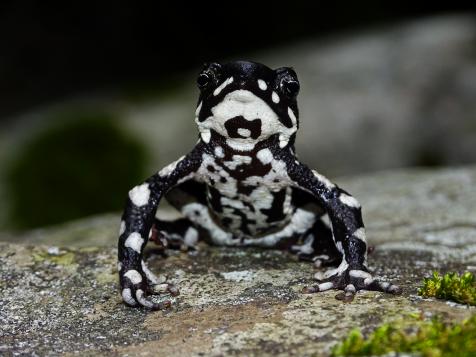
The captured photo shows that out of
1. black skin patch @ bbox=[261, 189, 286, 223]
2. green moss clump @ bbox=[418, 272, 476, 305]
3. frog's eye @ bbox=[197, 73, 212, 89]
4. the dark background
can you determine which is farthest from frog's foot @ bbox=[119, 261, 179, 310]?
the dark background

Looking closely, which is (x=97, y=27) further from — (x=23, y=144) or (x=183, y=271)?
(x=183, y=271)

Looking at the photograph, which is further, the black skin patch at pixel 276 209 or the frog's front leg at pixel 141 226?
the black skin patch at pixel 276 209

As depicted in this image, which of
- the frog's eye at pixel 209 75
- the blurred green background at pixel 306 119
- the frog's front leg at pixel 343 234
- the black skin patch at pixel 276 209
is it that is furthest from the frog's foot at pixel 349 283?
the blurred green background at pixel 306 119

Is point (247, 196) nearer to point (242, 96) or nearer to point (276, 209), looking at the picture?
point (276, 209)

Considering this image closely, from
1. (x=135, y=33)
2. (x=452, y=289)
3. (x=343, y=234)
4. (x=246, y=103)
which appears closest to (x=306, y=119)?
(x=135, y=33)

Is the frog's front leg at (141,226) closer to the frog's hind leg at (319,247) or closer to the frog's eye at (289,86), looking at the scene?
the frog's eye at (289,86)

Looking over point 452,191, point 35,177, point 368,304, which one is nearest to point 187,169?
point 368,304
